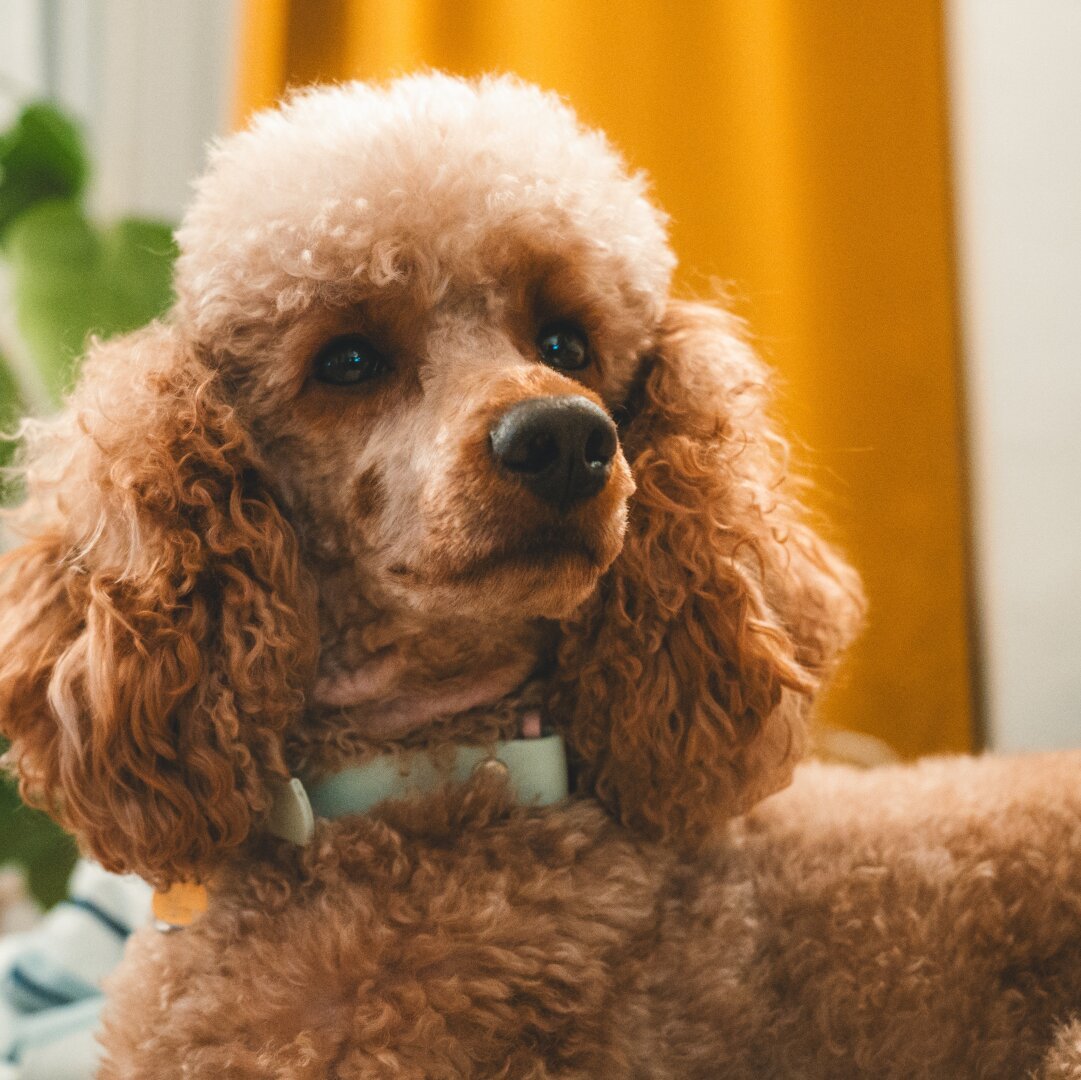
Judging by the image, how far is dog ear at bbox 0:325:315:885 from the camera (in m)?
0.74

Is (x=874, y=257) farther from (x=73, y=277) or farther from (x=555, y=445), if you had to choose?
(x=73, y=277)

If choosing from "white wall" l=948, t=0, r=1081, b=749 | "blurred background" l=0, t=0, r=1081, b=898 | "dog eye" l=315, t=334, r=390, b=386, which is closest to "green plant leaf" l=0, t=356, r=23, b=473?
"blurred background" l=0, t=0, r=1081, b=898

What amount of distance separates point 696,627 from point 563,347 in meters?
0.26

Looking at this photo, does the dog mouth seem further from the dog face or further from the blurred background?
the blurred background

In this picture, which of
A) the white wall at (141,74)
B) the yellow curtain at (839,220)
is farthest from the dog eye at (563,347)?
the white wall at (141,74)

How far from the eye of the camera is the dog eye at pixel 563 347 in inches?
34.5

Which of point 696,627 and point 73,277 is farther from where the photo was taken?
point 73,277

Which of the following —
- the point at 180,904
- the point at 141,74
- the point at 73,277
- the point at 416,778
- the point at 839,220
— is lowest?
the point at 180,904

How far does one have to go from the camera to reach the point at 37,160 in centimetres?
140

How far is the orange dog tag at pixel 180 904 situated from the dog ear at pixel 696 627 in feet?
1.04

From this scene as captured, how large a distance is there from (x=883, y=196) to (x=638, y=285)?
2.29ft

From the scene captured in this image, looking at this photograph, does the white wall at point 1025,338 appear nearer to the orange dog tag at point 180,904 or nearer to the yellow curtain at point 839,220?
the yellow curtain at point 839,220

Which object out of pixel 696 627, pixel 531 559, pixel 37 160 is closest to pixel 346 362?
pixel 531 559

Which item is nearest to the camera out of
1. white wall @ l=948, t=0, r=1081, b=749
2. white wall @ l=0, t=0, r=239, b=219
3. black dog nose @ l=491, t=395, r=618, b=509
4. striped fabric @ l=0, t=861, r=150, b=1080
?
black dog nose @ l=491, t=395, r=618, b=509
